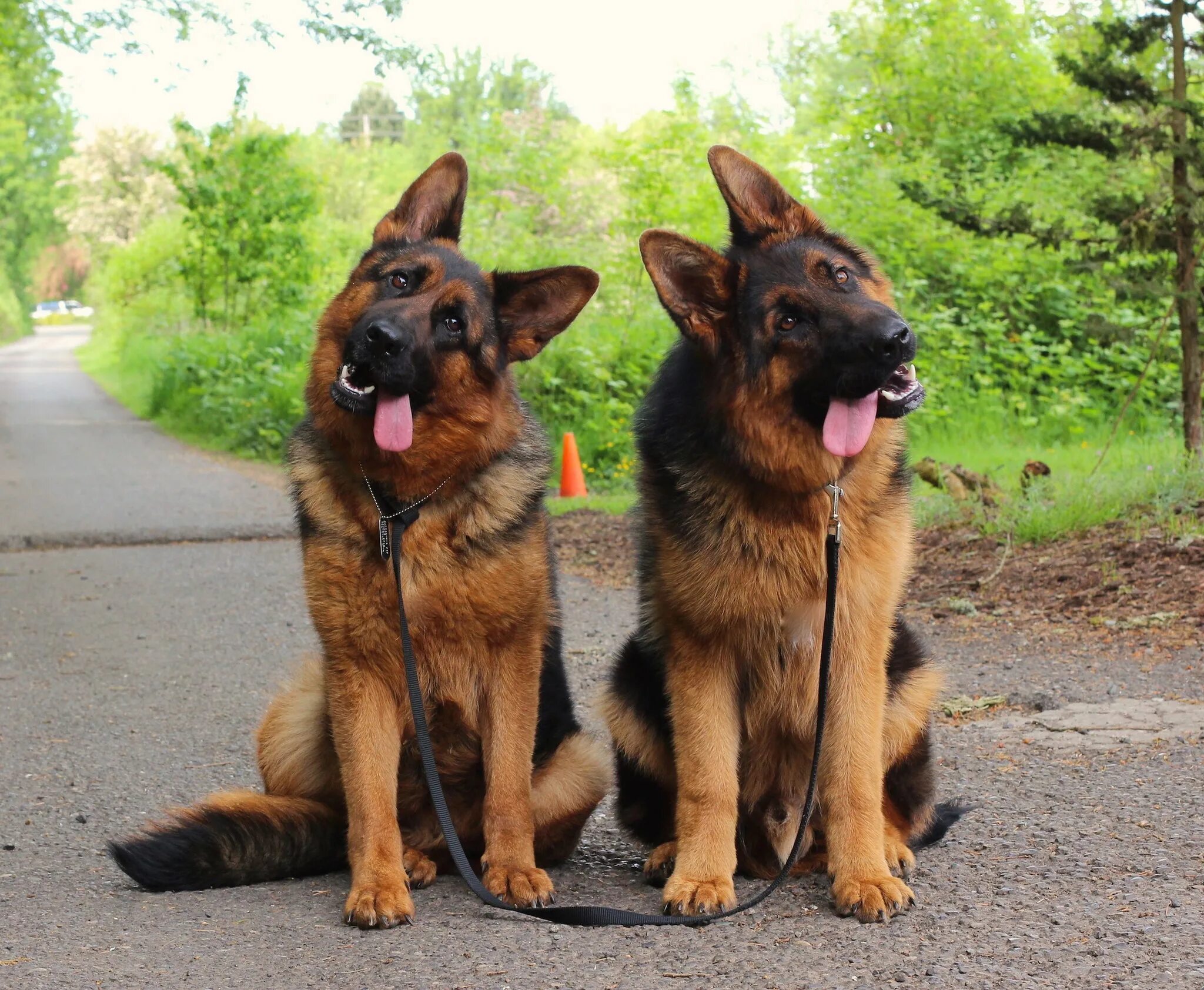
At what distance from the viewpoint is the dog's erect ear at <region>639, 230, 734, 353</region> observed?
12.2ft

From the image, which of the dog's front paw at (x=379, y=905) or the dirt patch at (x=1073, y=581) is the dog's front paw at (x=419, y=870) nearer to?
the dog's front paw at (x=379, y=905)

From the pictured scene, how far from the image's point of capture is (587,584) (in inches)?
384

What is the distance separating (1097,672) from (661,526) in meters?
3.59

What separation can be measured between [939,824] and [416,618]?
75.1 inches

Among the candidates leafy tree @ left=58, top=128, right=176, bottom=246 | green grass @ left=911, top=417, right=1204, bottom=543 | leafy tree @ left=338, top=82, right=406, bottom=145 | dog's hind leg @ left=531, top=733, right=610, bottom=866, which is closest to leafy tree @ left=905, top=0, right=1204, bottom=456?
green grass @ left=911, top=417, right=1204, bottom=543

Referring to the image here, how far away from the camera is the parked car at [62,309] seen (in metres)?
112

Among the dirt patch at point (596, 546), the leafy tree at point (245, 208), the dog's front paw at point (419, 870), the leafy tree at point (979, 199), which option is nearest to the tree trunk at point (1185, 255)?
the leafy tree at point (979, 199)

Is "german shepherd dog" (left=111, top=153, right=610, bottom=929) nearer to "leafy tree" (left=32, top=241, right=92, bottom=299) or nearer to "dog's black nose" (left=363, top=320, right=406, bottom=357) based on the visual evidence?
"dog's black nose" (left=363, top=320, right=406, bottom=357)

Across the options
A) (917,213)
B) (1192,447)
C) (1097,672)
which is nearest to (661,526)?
(1097,672)

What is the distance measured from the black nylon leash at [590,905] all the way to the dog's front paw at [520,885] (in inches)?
1.8

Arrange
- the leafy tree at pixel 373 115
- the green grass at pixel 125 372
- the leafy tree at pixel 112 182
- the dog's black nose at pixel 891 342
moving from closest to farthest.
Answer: the dog's black nose at pixel 891 342
the green grass at pixel 125 372
the leafy tree at pixel 112 182
the leafy tree at pixel 373 115

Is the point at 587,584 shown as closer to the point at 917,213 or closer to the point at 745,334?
the point at 745,334

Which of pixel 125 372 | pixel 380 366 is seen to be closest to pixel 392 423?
pixel 380 366

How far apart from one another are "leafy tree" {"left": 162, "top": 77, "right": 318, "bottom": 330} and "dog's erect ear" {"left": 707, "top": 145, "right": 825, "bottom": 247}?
19.3 m
